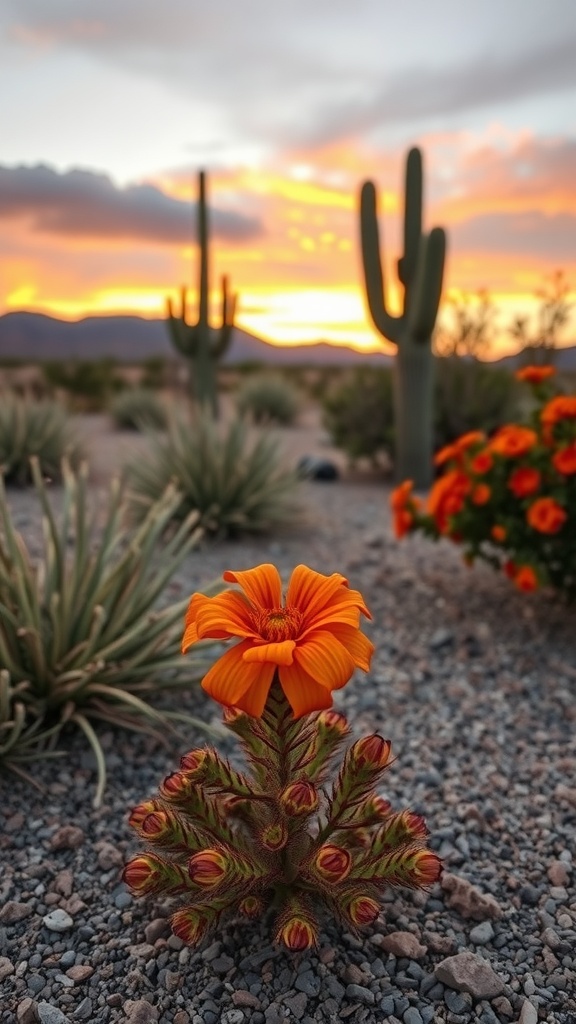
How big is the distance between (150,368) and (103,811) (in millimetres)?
25526

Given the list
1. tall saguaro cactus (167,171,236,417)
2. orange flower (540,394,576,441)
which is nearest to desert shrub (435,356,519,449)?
tall saguaro cactus (167,171,236,417)

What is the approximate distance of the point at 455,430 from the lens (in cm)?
995

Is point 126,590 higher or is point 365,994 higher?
point 126,590

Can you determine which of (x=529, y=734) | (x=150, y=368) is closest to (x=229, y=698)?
(x=529, y=734)

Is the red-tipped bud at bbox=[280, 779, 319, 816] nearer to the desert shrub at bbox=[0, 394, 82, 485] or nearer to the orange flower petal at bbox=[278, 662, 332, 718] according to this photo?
the orange flower petal at bbox=[278, 662, 332, 718]

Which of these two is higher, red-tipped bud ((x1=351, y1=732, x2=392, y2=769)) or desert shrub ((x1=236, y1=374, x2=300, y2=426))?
red-tipped bud ((x1=351, y1=732, x2=392, y2=769))

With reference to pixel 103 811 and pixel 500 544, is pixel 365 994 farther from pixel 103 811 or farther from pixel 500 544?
pixel 500 544

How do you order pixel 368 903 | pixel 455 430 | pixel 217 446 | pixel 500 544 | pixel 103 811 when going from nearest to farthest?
pixel 368 903 → pixel 103 811 → pixel 500 544 → pixel 217 446 → pixel 455 430

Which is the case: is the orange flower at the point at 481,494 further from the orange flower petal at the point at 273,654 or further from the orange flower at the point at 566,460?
the orange flower petal at the point at 273,654

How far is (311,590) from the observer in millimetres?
2033

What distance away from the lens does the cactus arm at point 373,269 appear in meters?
8.74

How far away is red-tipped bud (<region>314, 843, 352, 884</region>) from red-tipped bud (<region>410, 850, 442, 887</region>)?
8.9 inches

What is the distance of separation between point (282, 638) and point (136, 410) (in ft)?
42.8

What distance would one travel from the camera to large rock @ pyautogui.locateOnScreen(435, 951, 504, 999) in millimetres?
2184
